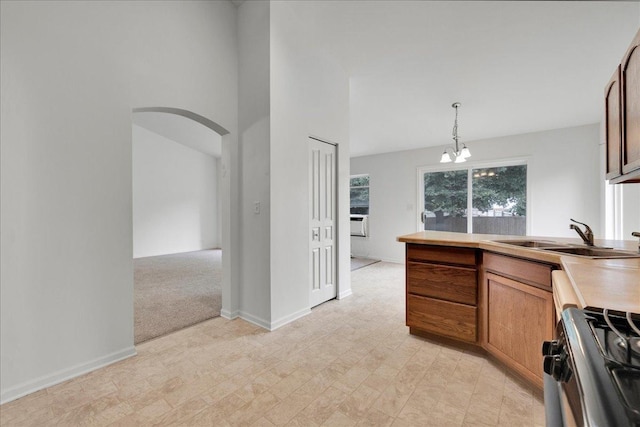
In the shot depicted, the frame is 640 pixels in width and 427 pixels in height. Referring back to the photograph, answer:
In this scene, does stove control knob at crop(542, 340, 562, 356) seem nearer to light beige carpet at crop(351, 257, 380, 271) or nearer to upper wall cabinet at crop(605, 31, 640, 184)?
upper wall cabinet at crop(605, 31, 640, 184)

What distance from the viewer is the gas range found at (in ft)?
1.57

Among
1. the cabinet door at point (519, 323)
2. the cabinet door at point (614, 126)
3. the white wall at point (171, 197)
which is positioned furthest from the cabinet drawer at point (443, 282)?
the white wall at point (171, 197)

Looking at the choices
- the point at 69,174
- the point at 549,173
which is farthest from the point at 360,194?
the point at 69,174

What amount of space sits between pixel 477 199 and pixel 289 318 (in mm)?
4485

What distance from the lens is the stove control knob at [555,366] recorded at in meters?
0.75

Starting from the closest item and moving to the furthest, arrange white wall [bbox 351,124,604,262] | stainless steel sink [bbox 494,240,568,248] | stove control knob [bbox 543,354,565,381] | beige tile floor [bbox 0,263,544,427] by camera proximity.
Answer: stove control knob [bbox 543,354,565,381], beige tile floor [bbox 0,263,544,427], stainless steel sink [bbox 494,240,568,248], white wall [bbox 351,124,604,262]

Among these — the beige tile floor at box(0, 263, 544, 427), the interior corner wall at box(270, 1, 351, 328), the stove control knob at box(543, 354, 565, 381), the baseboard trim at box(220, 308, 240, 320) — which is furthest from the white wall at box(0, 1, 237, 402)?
the stove control knob at box(543, 354, 565, 381)

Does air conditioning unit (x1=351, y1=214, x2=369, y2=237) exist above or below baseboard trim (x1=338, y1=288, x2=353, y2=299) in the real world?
above

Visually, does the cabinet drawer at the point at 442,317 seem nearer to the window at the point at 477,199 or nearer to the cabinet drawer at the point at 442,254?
the cabinet drawer at the point at 442,254

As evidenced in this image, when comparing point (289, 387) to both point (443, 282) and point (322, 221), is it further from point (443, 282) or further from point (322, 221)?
point (322, 221)

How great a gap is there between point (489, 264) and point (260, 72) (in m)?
2.66

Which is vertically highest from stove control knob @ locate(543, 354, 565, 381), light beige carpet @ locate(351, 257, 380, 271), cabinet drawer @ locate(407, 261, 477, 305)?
stove control knob @ locate(543, 354, 565, 381)

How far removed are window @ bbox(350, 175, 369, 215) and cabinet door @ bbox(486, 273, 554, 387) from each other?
472 cm

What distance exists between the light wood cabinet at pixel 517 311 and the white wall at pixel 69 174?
2764mm
